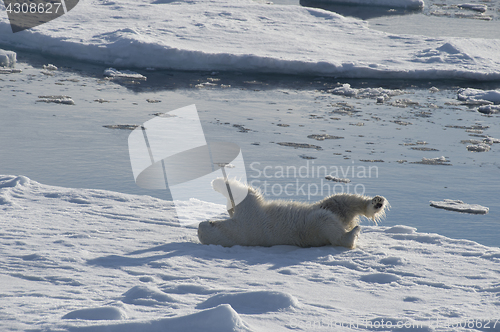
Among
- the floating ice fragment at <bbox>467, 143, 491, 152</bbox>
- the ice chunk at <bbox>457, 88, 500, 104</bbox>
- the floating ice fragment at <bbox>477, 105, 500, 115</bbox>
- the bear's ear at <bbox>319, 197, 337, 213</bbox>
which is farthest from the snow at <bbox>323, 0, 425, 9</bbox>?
the bear's ear at <bbox>319, 197, 337, 213</bbox>

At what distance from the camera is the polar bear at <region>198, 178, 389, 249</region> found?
3977mm

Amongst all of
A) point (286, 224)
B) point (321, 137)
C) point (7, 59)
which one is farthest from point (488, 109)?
point (7, 59)

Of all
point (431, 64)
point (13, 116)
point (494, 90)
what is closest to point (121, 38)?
point (13, 116)

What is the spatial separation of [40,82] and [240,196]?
25.8 feet

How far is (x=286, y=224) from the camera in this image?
13.2ft

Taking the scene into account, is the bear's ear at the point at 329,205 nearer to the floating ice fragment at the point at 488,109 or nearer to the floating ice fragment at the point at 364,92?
the floating ice fragment at the point at 488,109

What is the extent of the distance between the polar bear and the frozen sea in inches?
5.0

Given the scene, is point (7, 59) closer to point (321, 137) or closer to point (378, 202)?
point (321, 137)

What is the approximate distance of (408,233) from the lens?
441 cm

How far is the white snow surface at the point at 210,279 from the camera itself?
8.27 ft

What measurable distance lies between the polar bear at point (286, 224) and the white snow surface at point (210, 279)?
0.11m

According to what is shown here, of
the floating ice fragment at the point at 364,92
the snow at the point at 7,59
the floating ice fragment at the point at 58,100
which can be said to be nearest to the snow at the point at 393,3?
the floating ice fragment at the point at 364,92

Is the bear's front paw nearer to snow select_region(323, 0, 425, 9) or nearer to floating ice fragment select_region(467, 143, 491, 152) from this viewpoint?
floating ice fragment select_region(467, 143, 491, 152)

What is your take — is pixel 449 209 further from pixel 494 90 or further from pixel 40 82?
pixel 40 82
